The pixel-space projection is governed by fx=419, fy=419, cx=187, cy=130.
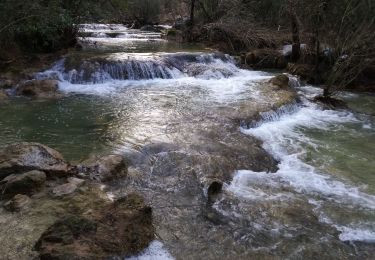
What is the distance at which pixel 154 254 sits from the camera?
4.22m

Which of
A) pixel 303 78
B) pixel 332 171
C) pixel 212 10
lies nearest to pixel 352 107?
pixel 303 78

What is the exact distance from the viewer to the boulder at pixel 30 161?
5.20 meters

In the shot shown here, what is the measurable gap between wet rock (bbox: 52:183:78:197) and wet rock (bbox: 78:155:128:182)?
1.51 feet

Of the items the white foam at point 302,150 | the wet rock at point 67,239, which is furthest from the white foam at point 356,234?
the wet rock at point 67,239

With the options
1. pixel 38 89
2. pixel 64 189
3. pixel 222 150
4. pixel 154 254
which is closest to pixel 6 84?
pixel 38 89

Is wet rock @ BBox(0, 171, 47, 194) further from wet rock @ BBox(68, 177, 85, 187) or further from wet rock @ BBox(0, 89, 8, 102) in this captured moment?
wet rock @ BBox(0, 89, 8, 102)

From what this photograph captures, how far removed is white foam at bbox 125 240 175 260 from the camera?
4.15 meters

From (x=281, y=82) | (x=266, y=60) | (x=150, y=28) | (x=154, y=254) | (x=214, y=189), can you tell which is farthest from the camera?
(x=150, y=28)

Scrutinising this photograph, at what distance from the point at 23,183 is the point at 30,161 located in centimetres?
47

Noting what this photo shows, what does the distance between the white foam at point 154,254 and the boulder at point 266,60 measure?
41.3 ft

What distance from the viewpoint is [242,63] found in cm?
1605

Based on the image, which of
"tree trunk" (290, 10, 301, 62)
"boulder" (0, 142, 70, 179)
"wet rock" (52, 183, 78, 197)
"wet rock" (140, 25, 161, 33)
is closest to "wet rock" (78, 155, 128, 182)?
"boulder" (0, 142, 70, 179)

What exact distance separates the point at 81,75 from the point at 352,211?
8.70 metres

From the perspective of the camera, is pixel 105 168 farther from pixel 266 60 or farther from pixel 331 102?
pixel 266 60
